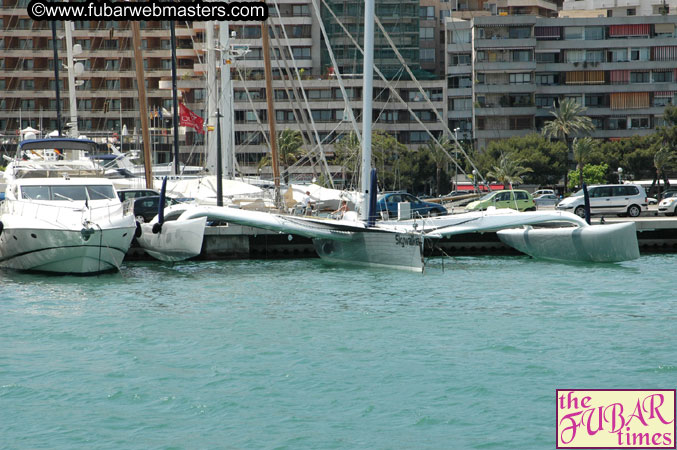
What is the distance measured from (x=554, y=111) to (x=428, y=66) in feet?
60.3

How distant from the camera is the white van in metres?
45.8

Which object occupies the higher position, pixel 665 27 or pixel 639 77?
pixel 665 27

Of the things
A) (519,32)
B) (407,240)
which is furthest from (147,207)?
A: (519,32)

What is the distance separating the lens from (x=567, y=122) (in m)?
98.4

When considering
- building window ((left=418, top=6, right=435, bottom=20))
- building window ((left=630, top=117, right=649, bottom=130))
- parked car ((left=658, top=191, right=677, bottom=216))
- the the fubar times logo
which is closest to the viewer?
the the fubar times logo

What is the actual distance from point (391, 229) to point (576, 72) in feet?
267

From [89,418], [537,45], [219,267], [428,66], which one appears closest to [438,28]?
[428,66]

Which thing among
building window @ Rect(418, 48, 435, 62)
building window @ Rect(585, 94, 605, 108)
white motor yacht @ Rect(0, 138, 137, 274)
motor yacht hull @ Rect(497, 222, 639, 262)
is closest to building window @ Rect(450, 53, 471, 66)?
building window @ Rect(418, 48, 435, 62)

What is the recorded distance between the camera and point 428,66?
115875 millimetres

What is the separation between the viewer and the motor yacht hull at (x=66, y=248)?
28.6 meters

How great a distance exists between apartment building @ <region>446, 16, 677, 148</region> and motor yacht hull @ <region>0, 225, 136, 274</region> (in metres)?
79.0

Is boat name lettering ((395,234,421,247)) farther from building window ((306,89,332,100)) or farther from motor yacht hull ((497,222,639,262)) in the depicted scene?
building window ((306,89,332,100))

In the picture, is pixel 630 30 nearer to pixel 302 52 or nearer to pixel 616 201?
pixel 302 52

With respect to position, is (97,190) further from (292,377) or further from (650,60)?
(650,60)
